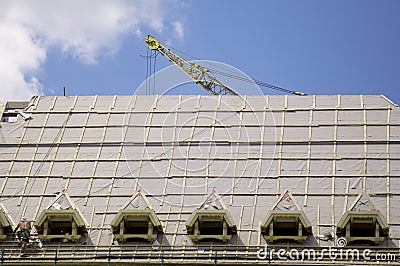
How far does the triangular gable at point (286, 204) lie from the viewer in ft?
248

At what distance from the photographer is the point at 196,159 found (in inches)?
3278

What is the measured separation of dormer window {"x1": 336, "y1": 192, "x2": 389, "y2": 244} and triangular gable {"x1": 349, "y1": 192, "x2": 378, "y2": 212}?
0.08 feet

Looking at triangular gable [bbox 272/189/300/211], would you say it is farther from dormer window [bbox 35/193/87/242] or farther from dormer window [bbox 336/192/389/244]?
dormer window [bbox 35/193/87/242]

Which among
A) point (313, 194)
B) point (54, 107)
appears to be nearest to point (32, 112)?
point (54, 107)

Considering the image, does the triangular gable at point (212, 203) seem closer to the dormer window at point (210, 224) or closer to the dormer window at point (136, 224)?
the dormer window at point (210, 224)

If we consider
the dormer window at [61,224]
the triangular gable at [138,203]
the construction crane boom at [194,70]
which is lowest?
the dormer window at [61,224]

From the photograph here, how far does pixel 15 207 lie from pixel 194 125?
13.8m

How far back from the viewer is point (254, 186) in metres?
80.4

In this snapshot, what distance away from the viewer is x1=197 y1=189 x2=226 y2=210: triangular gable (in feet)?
250

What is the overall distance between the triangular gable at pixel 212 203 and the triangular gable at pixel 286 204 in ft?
10.4

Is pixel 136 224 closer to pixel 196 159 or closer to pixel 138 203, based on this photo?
pixel 138 203

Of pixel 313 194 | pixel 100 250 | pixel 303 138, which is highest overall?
pixel 303 138

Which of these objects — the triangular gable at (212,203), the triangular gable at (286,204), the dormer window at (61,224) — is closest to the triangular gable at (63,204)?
the dormer window at (61,224)

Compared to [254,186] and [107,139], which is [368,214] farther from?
[107,139]
